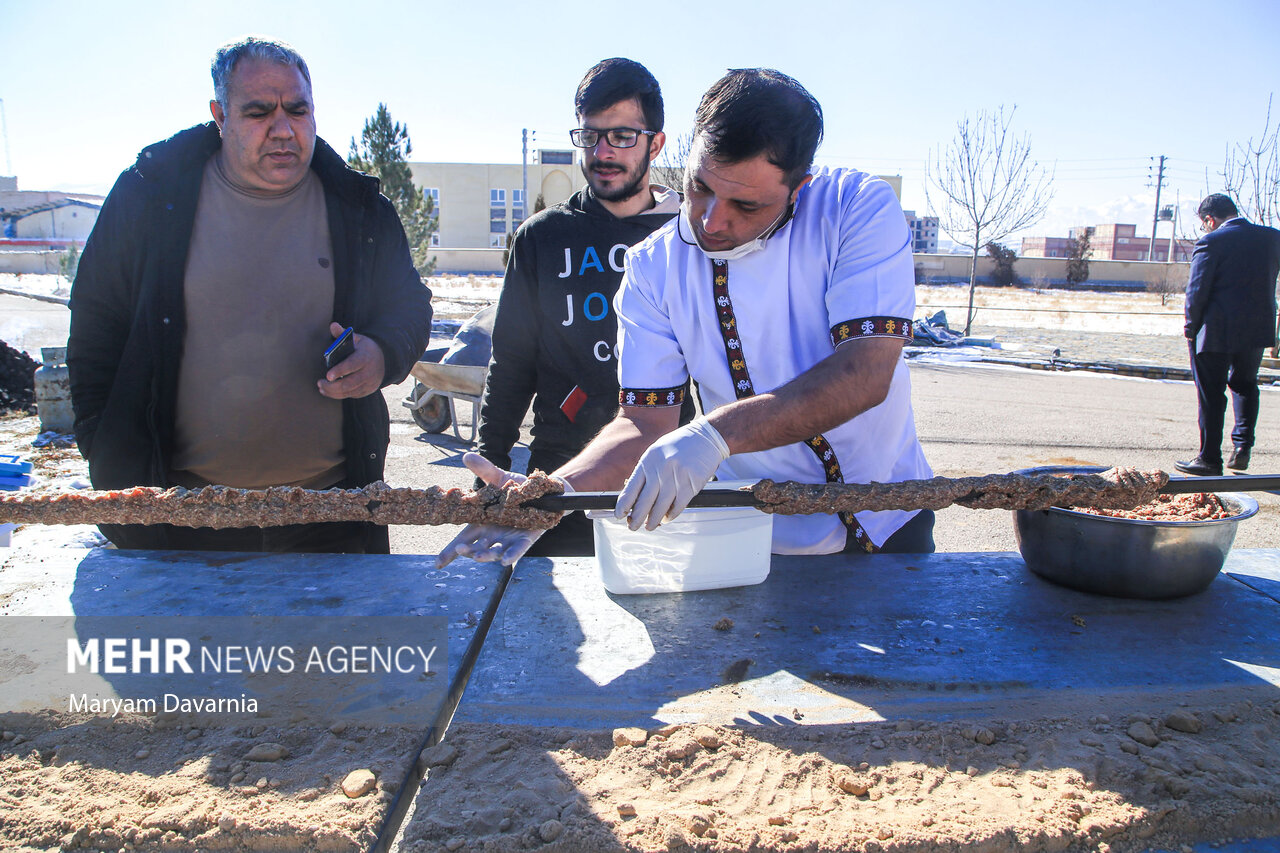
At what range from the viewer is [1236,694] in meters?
1.48

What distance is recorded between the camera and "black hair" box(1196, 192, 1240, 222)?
651 cm

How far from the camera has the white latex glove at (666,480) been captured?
161 cm

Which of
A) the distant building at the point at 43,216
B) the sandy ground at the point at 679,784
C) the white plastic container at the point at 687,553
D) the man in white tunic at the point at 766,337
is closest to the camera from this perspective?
the sandy ground at the point at 679,784

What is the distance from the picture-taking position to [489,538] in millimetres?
1718

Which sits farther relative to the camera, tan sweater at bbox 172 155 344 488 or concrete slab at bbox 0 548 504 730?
tan sweater at bbox 172 155 344 488

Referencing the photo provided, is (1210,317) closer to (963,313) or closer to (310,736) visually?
(310,736)

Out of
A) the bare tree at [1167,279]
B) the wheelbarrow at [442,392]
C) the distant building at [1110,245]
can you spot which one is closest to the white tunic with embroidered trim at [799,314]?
the wheelbarrow at [442,392]

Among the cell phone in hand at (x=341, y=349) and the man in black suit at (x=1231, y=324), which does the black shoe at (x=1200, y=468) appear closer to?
the man in black suit at (x=1231, y=324)

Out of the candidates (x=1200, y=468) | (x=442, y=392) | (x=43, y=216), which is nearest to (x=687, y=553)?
(x=442, y=392)

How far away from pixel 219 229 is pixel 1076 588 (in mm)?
2364

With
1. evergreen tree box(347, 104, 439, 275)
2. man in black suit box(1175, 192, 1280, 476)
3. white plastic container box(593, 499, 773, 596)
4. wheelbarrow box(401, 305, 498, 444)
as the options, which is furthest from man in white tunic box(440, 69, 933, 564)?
evergreen tree box(347, 104, 439, 275)

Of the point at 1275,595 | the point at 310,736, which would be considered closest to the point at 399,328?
the point at 310,736

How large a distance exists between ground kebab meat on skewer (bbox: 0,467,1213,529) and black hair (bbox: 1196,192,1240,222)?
6148 mm

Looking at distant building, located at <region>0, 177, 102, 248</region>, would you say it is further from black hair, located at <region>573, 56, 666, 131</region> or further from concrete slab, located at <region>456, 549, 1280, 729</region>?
concrete slab, located at <region>456, 549, 1280, 729</region>
